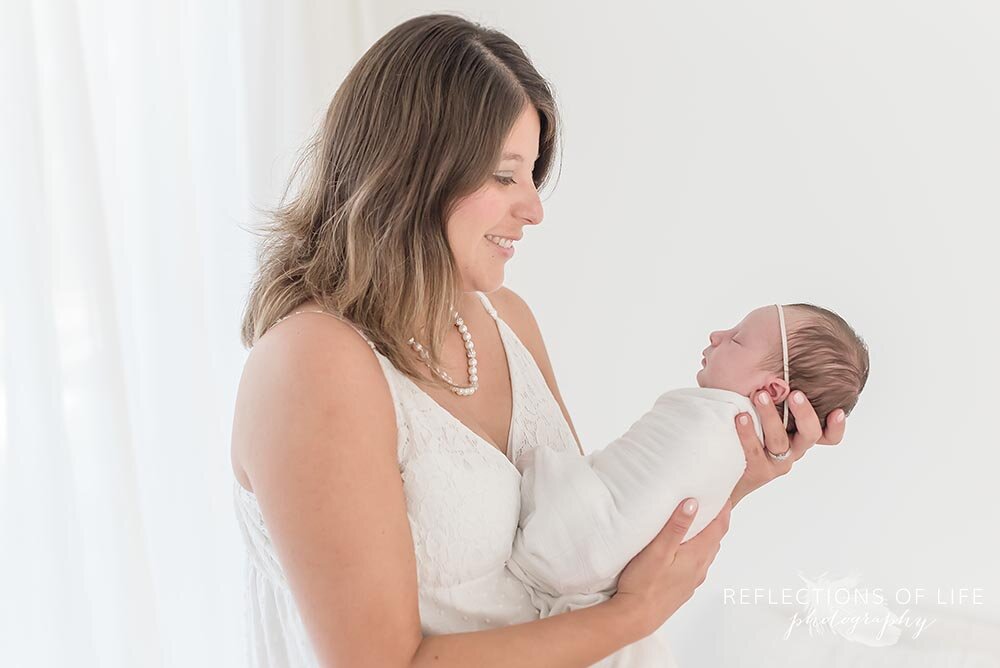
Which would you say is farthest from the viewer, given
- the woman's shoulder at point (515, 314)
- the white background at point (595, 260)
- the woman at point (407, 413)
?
the woman's shoulder at point (515, 314)

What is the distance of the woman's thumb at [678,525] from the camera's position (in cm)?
133

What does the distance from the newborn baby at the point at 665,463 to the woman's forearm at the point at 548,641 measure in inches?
2.7

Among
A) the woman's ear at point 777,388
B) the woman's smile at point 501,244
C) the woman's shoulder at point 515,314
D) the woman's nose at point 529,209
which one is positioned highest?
the woman's nose at point 529,209

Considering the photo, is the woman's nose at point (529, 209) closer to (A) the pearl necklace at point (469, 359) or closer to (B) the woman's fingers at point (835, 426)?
(A) the pearl necklace at point (469, 359)

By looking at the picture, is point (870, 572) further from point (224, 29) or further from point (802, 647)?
point (224, 29)

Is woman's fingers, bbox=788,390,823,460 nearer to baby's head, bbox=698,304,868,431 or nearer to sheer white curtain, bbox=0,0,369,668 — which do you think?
baby's head, bbox=698,304,868,431

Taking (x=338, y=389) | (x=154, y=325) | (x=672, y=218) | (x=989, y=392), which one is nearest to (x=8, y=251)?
(x=154, y=325)

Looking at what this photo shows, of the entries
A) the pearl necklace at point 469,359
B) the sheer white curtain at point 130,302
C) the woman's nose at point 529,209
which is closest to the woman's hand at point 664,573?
the pearl necklace at point 469,359

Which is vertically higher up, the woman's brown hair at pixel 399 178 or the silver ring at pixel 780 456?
the woman's brown hair at pixel 399 178

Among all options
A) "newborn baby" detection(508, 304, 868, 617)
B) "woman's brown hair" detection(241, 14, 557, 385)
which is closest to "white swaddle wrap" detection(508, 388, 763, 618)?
"newborn baby" detection(508, 304, 868, 617)

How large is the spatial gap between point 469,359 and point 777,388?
451mm

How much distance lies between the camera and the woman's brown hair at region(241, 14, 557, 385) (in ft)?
4.24

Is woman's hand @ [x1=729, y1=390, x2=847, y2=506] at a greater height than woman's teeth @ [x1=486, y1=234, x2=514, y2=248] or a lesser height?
lesser

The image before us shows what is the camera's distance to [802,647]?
224cm
